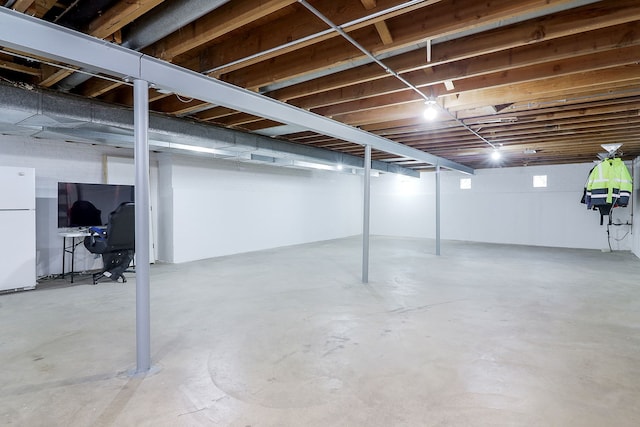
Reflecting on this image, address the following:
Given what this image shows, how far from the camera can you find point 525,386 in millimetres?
2207

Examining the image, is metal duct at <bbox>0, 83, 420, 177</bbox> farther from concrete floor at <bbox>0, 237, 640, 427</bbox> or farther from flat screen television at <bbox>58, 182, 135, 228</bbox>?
concrete floor at <bbox>0, 237, 640, 427</bbox>

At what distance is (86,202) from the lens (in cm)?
536

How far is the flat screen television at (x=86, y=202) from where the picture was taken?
5137 millimetres

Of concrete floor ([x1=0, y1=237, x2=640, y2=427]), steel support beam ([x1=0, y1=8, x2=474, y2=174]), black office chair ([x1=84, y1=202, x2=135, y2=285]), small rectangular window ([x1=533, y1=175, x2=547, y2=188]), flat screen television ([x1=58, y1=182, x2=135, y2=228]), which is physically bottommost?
concrete floor ([x1=0, y1=237, x2=640, y2=427])

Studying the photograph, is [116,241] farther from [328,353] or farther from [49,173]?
[328,353]

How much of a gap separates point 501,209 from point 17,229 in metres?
10.5

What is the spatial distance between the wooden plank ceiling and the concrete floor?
86.3 inches

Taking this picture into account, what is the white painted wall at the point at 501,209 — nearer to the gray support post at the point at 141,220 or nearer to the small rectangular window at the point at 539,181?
the small rectangular window at the point at 539,181

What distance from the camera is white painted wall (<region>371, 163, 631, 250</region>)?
29.2 ft

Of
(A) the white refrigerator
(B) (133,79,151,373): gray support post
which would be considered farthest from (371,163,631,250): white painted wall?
(B) (133,79,151,373): gray support post

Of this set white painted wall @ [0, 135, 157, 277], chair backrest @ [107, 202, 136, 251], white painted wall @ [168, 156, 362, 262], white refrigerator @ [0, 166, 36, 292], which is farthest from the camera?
white painted wall @ [168, 156, 362, 262]

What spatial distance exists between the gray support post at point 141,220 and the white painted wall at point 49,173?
13.0 ft

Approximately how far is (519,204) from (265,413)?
9.79m

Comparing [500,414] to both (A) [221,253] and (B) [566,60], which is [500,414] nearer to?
(B) [566,60]
